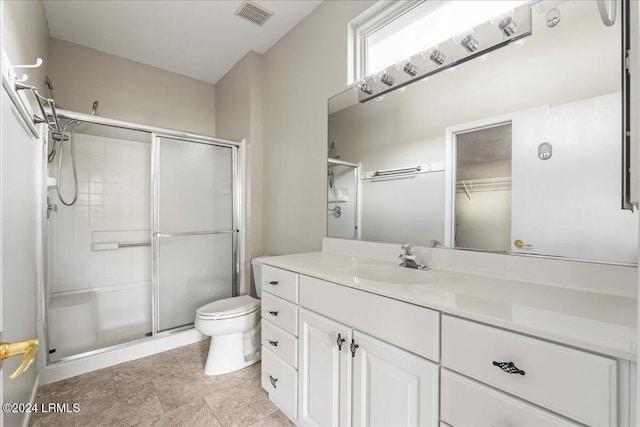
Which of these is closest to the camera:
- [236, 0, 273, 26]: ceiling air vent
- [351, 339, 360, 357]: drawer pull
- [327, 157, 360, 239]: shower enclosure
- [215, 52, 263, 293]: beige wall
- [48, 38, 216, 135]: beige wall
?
[351, 339, 360, 357]: drawer pull

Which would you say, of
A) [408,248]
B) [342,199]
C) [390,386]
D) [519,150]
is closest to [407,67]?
[519,150]

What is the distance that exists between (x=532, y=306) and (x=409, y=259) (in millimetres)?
601

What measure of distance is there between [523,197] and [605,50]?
0.57 metres

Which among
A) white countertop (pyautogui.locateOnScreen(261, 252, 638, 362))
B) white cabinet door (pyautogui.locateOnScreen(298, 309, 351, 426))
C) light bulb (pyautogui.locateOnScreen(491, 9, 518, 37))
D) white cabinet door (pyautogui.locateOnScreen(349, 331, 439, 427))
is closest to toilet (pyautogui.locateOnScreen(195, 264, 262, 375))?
white cabinet door (pyautogui.locateOnScreen(298, 309, 351, 426))

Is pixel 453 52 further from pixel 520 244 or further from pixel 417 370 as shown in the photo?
pixel 417 370

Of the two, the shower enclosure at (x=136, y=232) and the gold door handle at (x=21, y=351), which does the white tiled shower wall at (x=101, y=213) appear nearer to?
the shower enclosure at (x=136, y=232)

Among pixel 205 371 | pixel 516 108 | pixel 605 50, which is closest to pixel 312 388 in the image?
pixel 205 371

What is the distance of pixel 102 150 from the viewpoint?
273cm

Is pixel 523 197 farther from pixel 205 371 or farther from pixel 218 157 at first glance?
pixel 218 157

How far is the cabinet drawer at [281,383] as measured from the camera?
1.43 metres

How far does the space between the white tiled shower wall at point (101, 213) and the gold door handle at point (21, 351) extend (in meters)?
2.40

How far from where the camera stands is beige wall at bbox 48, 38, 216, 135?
98.7 inches

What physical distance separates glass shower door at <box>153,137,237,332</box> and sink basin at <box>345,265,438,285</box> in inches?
65.5

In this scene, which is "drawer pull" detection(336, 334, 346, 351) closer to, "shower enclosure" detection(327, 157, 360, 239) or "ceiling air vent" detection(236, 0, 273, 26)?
"shower enclosure" detection(327, 157, 360, 239)
